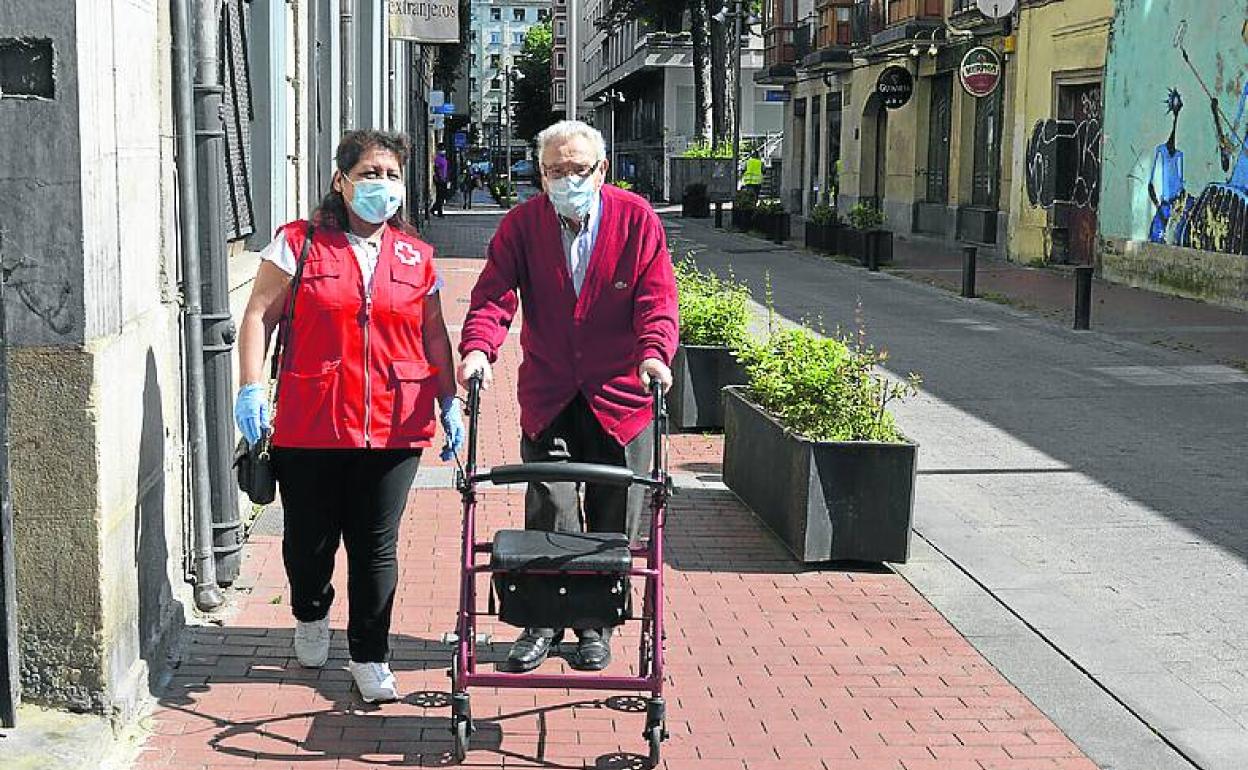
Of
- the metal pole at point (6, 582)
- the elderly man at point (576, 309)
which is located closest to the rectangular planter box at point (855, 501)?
the elderly man at point (576, 309)

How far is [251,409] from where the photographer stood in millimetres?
5086

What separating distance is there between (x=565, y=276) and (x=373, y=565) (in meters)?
1.16

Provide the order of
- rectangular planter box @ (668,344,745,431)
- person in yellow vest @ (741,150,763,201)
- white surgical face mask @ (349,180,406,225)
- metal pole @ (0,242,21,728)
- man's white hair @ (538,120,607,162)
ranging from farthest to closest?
person in yellow vest @ (741,150,763,201)
rectangular planter box @ (668,344,745,431)
man's white hair @ (538,120,607,162)
white surgical face mask @ (349,180,406,225)
metal pole @ (0,242,21,728)

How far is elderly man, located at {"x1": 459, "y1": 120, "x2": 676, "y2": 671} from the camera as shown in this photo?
545 cm

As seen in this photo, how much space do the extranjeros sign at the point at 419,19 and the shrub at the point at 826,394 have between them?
10128 millimetres

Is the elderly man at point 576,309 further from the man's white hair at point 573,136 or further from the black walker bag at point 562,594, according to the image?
the black walker bag at point 562,594

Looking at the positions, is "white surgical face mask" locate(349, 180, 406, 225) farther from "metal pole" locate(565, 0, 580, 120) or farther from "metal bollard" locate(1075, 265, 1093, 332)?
"metal bollard" locate(1075, 265, 1093, 332)

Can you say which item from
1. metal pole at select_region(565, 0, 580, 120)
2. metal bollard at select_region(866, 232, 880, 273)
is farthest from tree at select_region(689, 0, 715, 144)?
metal pole at select_region(565, 0, 580, 120)

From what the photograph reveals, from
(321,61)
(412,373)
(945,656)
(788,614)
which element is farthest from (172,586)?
(321,61)

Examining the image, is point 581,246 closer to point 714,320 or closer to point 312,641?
point 312,641

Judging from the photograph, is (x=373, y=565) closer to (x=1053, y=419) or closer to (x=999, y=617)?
(x=999, y=617)

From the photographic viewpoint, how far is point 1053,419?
466 inches

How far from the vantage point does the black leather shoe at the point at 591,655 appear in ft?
18.4

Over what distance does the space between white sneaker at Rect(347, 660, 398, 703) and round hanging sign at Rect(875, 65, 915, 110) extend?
3012 centimetres
